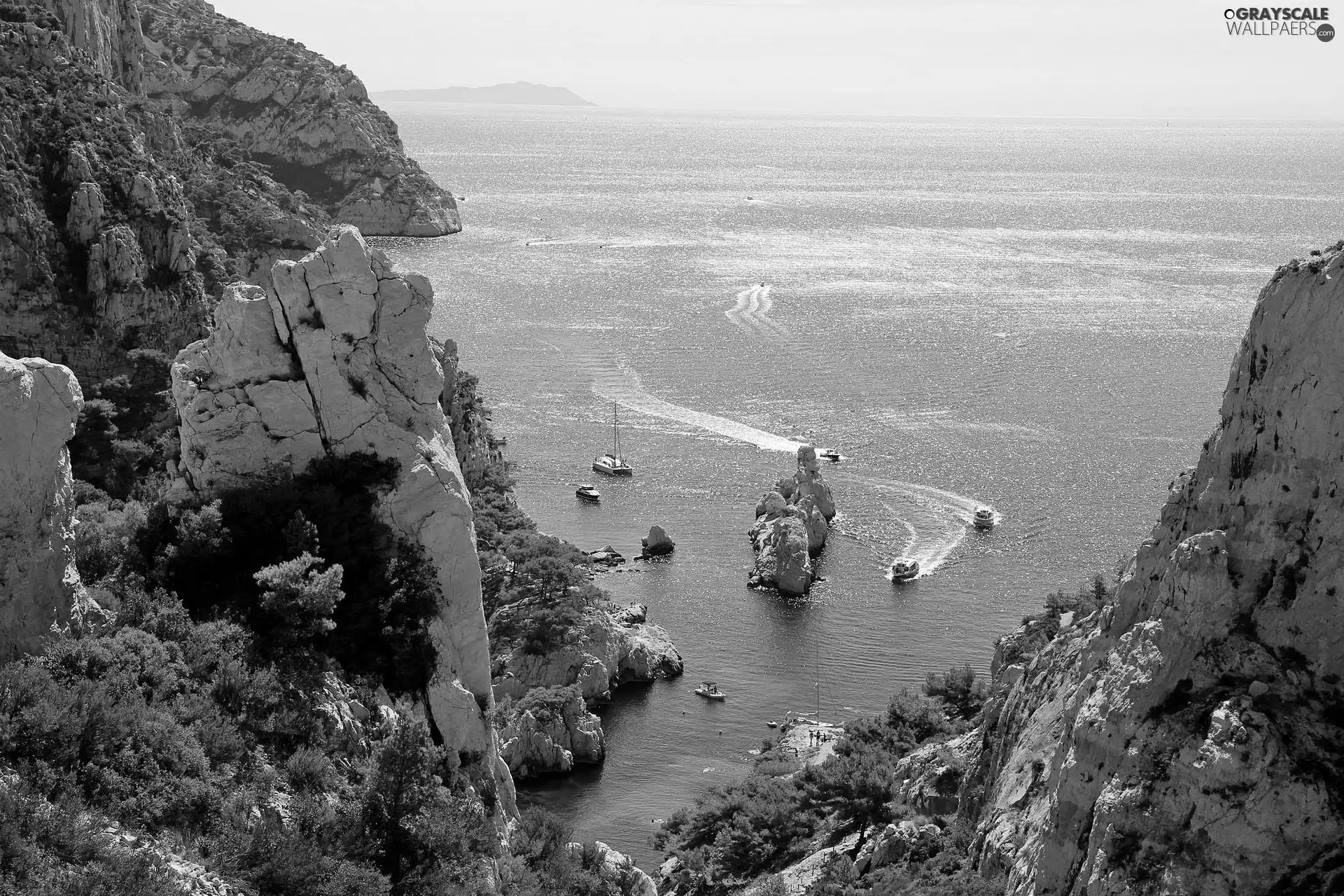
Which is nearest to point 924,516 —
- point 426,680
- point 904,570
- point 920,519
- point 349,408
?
point 920,519

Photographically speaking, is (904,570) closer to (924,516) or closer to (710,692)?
(924,516)

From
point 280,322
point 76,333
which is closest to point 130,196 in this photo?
point 76,333

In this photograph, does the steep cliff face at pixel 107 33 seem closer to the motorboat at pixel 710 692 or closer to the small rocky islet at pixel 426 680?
the small rocky islet at pixel 426 680

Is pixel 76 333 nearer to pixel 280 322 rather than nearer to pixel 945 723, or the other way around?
pixel 280 322

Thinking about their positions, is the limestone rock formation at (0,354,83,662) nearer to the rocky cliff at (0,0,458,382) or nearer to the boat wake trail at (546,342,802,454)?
the rocky cliff at (0,0,458,382)

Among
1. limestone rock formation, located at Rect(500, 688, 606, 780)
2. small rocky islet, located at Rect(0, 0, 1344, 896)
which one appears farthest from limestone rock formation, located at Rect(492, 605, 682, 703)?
small rocky islet, located at Rect(0, 0, 1344, 896)

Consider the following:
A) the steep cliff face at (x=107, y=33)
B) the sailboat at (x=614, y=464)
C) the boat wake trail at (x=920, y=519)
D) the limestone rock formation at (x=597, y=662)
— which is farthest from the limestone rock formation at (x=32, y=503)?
the steep cliff face at (x=107, y=33)
